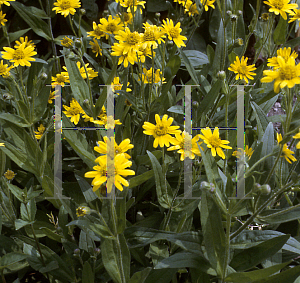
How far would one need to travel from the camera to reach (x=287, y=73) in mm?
908

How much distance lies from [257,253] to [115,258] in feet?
1.56

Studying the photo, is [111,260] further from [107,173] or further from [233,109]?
[233,109]

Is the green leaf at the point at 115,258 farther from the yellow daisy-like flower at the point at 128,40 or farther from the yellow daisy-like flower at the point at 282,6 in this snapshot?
the yellow daisy-like flower at the point at 282,6

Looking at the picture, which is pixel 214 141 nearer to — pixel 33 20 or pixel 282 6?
pixel 282 6

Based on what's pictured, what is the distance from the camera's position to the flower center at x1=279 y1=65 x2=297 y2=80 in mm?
895

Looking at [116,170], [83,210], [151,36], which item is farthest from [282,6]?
[83,210]

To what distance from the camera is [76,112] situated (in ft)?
5.04

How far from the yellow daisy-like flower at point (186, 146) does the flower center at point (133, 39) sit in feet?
1.47

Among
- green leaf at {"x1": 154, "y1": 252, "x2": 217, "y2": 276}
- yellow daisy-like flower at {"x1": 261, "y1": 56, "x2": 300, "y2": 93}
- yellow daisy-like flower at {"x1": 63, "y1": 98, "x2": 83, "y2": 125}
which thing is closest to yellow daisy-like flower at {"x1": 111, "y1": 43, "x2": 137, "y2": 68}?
yellow daisy-like flower at {"x1": 63, "y1": 98, "x2": 83, "y2": 125}

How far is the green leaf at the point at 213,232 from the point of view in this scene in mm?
1043

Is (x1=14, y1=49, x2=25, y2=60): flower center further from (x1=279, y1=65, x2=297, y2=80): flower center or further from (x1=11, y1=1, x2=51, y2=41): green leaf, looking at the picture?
(x1=279, y1=65, x2=297, y2=80): flower center

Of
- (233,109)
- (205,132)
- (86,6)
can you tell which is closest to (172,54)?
(233,109)

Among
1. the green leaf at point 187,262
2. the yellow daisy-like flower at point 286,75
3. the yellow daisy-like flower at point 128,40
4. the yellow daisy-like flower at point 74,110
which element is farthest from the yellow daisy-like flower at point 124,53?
the green leaf at point 187,262

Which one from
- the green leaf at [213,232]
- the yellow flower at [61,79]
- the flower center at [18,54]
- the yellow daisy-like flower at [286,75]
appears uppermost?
the yellow daisy-like flower at [286,75]
